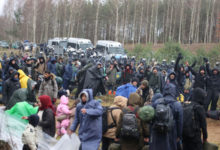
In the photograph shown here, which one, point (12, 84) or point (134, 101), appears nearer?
point (134, 101)

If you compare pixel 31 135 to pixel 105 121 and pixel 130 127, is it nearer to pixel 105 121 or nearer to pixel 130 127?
pixel 105 121

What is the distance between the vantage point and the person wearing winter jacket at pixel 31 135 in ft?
17.7

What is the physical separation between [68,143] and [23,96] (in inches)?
104

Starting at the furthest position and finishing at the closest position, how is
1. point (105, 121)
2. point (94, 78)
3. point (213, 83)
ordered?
point (213, 83), point (94, 78), point (105, 121)

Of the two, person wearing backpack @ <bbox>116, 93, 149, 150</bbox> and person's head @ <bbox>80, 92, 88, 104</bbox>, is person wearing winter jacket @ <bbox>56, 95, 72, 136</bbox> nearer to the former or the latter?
person's head @ <bbox>80, 92, 88, 104</bbox>

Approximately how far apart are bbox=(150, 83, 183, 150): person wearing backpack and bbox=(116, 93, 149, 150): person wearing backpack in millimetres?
218

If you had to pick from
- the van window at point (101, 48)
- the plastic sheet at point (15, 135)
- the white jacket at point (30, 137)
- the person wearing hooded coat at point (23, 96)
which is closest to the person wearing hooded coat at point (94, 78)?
the person wearing hooded coat at point (23, 96)

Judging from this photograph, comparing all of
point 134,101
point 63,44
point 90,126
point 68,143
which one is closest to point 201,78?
point 134,101

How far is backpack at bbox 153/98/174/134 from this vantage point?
196 inches

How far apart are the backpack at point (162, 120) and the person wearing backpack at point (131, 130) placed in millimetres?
326

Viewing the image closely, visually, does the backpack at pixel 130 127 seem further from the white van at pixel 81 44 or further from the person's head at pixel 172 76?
the white van at pixel 81 44

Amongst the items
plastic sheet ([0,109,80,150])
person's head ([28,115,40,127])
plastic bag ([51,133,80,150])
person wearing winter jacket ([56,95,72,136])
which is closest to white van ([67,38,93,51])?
person wearing winter jacket ([56,95,72,136])

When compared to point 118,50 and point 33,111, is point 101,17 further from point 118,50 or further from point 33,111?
point 33,111

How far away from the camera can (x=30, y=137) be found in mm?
5398
